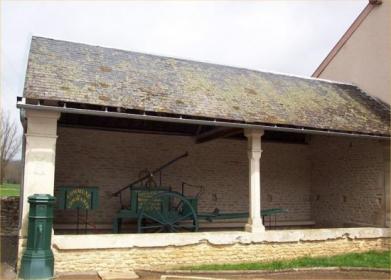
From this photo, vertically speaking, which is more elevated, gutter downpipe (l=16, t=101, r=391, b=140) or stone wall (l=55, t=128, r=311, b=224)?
gutter downpipe (l=16, t=101, r=391, b=140)

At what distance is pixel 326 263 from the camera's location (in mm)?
8805

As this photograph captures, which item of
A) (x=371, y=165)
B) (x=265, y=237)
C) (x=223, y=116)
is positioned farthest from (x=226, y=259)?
(x=371, y=165)

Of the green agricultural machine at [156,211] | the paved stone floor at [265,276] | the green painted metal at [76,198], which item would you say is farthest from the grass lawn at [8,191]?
the paved stone floor at [265,276]

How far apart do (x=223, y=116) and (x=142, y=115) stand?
174cm

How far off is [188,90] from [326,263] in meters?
4.66

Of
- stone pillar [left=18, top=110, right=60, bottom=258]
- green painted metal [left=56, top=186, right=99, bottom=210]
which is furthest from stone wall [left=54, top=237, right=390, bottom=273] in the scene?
green painted metal [left=56, top=186, right=99, bottom=210]

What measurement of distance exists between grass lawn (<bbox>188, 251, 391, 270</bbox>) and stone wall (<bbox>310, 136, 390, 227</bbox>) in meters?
1.59

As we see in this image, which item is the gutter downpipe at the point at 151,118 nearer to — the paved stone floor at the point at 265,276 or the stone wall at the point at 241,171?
the stone wall at the point at 241,171

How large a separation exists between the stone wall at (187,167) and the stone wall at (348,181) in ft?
1.48

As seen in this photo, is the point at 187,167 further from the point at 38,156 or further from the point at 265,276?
the point at 38,156

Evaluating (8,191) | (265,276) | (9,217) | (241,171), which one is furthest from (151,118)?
(8,191)

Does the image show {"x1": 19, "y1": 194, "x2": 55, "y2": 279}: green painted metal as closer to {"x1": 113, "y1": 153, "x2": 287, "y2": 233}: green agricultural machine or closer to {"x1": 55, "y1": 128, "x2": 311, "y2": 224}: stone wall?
{"x1": 113, "y1": 153, "x2": 287, "y2": 233}: green agricultural machine

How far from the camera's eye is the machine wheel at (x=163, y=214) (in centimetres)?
991

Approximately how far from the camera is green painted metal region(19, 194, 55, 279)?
21.8 ft
